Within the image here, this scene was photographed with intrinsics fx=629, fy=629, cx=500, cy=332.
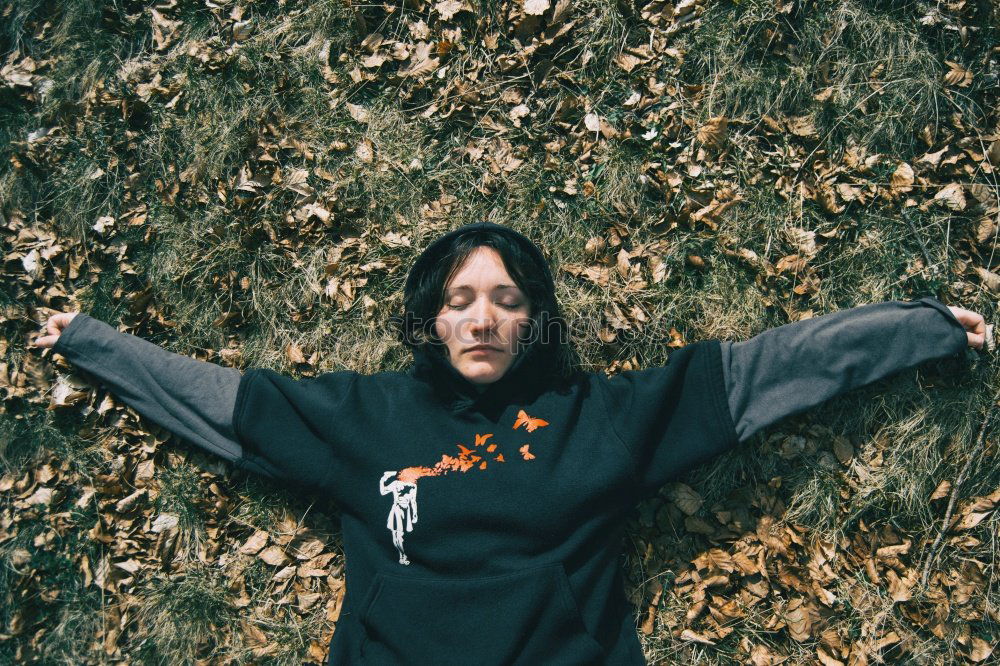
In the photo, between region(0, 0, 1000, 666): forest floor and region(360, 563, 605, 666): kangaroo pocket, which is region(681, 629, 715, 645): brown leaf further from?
region(360, 563, 605, 666): kangaroo pocket

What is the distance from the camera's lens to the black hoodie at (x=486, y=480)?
3.36m

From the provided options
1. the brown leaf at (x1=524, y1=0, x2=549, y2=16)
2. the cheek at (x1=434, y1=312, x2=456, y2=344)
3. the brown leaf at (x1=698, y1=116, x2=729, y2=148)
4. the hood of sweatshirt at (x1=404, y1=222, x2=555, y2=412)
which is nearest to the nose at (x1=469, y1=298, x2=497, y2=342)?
the cheek at (x1=434, y1=312, x2=456, y2=344)

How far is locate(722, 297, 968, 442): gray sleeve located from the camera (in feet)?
11.8

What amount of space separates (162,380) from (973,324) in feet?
16.3

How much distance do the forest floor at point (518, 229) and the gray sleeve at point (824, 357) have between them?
438mm

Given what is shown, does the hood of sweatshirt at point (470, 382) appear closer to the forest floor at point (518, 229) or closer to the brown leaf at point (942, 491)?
the forest floor at point (518, 229)

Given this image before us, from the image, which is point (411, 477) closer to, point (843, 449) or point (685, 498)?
point (685, 498)

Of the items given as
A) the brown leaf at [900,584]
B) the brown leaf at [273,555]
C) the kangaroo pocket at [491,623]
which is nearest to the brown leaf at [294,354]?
the brown leaf at [273,555]

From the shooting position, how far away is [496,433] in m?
3.59

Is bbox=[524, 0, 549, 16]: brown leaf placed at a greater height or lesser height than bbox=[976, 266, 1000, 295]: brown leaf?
greater

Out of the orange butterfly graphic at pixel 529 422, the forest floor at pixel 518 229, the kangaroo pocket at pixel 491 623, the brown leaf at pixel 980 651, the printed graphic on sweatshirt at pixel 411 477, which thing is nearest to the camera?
the kangaroo pocket at pixel 491 623

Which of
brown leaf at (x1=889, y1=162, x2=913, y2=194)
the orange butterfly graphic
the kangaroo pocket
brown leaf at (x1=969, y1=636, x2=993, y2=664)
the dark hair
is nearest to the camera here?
the kangaroo pocket

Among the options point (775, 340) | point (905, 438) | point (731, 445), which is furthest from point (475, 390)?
point (905, 438)

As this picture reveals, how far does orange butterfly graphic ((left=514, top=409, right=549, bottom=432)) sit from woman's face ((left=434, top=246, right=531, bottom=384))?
274 millimetres
